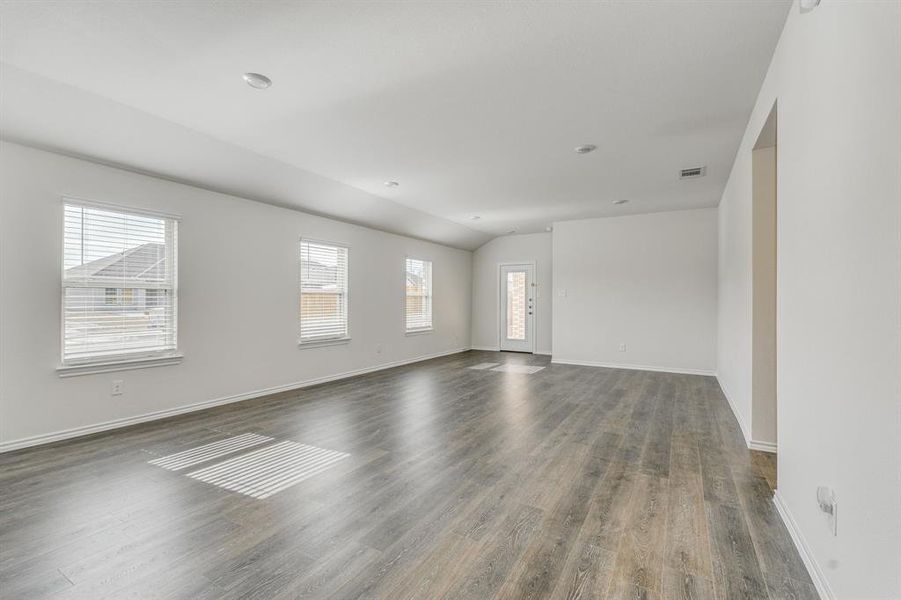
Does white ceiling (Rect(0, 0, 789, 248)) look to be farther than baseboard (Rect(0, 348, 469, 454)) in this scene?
No

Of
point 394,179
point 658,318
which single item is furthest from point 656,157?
point 658,318

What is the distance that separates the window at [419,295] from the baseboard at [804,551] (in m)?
6.09

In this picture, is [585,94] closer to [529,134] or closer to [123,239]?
[529,134]

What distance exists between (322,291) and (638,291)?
5125mm

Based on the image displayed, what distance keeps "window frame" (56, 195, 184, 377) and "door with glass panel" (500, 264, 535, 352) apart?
643cm

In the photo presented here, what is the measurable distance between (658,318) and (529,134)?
15.0 ft

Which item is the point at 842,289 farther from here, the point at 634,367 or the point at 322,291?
the point at 634,367

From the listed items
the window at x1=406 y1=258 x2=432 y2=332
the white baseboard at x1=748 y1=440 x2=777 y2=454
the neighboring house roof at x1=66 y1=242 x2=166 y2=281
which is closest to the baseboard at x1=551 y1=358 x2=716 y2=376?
the window at x1=406 y1=258 x2=432 y2=332

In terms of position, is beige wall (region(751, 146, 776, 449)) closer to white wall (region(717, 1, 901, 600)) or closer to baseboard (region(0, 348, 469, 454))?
white wall (region(717, 1, 901, 600))

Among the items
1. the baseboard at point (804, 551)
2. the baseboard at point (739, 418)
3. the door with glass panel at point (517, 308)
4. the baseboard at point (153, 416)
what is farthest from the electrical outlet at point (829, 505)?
the door with glass panel at point (517, 308)

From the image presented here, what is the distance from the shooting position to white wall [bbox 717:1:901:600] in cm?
115

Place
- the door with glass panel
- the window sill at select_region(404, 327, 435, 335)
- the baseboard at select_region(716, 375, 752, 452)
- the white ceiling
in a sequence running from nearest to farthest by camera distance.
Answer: the white ceiling → the baseboard at select_region(716, 375, 752, 452) → the window sill at select_region(404, 327, 435, 335) → the door with glass panel

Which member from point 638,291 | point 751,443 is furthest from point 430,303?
point 751,443

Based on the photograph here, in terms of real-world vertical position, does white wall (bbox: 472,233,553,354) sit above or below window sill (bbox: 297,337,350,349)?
above
